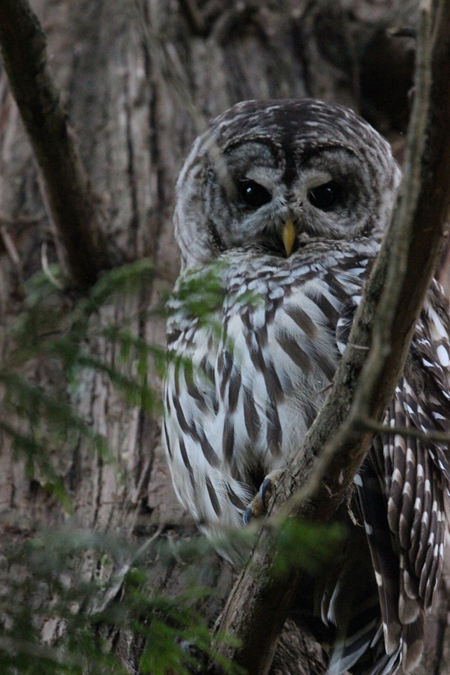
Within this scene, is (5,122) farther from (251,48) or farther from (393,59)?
(393,59)

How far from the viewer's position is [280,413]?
98.4 inches

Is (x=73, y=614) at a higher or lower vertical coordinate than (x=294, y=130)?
lower

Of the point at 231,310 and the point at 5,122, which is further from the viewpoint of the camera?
the point at 5,122

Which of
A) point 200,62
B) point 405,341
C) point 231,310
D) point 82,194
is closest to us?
point 405,341

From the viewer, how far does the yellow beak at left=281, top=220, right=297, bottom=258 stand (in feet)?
9.71

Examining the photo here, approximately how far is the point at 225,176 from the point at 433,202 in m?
1.47

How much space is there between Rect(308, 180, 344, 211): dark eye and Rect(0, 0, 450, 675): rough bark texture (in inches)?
22.7

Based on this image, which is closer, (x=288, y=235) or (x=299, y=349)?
(x=299, y=349)

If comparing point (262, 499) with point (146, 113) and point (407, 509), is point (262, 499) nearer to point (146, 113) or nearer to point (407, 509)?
point (407, 509)

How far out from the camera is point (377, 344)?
143cm

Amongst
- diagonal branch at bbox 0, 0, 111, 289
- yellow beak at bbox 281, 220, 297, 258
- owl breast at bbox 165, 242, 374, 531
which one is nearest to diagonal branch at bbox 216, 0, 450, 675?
owl breast at bbox 165, 242, 374, 531

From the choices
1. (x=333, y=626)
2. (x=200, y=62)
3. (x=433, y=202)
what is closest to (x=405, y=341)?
(x=433, y=202)

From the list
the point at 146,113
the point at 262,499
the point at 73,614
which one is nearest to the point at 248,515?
the point at 262,499

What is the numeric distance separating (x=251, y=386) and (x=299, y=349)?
0.58ft
